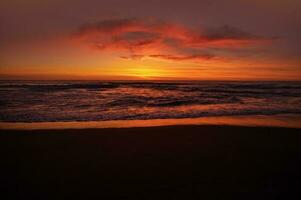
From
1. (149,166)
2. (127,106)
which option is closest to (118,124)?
(149,166)

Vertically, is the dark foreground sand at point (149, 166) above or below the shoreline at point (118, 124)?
above

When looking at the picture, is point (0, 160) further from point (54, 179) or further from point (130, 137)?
point (130, 137)

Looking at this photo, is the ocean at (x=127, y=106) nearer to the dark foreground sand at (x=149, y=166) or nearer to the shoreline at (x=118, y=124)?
the shoreline at (x=118, y=124)

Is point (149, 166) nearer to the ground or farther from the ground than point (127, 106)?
farther from the ground

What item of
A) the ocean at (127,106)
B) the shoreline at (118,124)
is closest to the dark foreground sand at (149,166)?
the shoreline at (118,124)

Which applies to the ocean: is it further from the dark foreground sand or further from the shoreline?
the dark foreground sand

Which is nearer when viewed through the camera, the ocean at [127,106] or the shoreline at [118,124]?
the shoreline at [118,124]

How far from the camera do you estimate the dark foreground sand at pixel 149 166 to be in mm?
3928

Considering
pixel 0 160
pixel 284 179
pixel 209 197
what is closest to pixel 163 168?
pixel 209 197

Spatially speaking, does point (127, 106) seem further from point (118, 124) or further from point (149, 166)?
point (149, 166)

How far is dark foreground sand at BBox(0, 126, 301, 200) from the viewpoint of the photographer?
12.9 feet

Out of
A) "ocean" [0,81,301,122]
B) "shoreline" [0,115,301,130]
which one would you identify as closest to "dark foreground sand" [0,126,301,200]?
"shoreline" [0,115,301,130]

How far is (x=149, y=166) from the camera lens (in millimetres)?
4949

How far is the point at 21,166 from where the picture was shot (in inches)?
191
